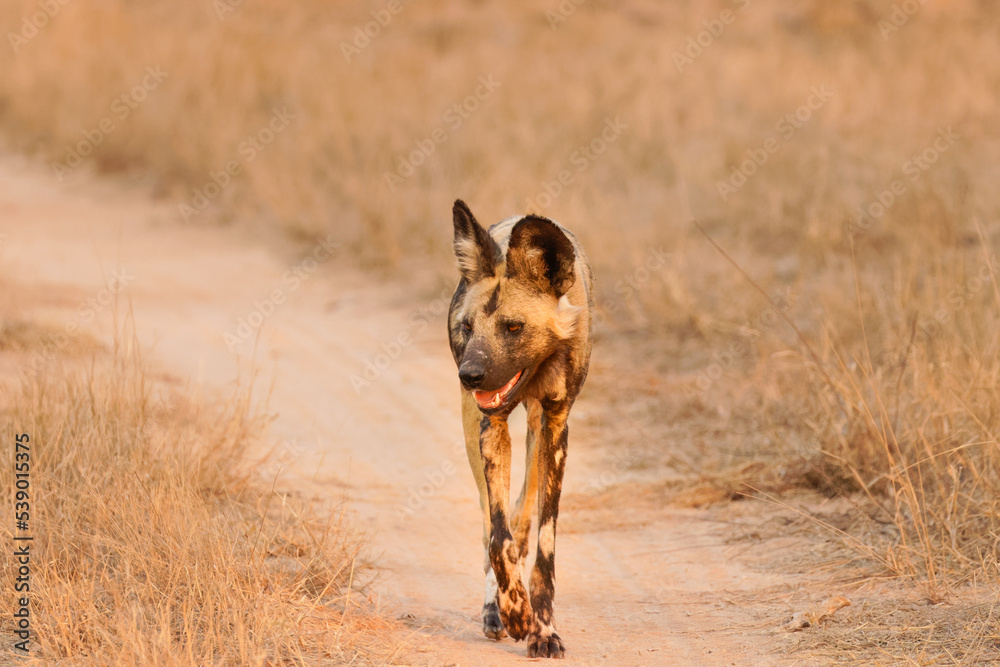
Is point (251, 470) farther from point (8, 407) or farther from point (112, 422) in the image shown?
point (8, 407)

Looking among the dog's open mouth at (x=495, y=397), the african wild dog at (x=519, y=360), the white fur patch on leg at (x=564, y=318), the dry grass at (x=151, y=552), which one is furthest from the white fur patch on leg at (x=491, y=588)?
the white fur patch on leg at (x=564, y=318)

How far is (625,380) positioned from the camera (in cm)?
772

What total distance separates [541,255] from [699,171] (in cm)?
804

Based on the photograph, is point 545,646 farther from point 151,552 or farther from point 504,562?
point 151,552

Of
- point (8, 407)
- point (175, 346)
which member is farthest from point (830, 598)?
point (175, 346)

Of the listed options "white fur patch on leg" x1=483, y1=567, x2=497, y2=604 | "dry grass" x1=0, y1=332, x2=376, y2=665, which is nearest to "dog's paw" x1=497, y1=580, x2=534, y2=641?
"white fur patch on leg" x1=483, y1=567, x2=497, y2=604

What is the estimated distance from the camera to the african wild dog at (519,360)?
3693 mm

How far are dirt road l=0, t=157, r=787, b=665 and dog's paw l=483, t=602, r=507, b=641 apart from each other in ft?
0.14

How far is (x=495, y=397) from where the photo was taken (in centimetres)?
375

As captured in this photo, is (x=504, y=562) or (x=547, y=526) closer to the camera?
(x=504, y=562)

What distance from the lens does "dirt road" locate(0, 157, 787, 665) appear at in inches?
166

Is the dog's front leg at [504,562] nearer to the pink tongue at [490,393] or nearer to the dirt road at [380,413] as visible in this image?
the dirt road at [380,413]

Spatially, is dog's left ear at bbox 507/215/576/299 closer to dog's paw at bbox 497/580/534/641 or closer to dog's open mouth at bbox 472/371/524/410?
dog's open mouth at bbox 472/371/524/410

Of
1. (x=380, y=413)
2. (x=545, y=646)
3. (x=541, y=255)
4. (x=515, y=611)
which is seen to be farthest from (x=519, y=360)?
(x=380, y=413)
